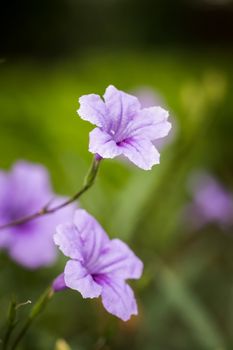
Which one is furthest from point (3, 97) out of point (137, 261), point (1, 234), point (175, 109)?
point (137, 261)

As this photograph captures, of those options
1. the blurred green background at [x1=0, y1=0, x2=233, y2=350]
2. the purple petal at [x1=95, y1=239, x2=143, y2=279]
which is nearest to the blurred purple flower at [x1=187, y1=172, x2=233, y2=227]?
the blurred green background at [x1=0, y1=0, x2=233, y2=350]

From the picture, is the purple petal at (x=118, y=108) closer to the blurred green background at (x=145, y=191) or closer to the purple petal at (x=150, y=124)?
the purple petal at (x=150, y=124)

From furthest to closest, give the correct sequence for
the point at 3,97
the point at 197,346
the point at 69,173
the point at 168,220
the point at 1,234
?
the point at 3,97 → the point at 168,220 → the point at 69,173 → the point at 197,346 → the point at 1,234

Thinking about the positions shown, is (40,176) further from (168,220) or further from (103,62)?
(103,62)

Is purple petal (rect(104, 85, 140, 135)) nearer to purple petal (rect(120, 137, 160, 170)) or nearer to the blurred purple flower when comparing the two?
purple petal (rect(120, 137, 160, 170))

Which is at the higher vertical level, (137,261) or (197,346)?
(137,261)

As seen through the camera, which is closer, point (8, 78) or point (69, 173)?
point (69, 173)

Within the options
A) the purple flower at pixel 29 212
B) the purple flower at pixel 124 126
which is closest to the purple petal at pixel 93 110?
the purple flower at pixel 124 126

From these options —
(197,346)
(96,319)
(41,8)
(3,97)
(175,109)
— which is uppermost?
(41,8)
